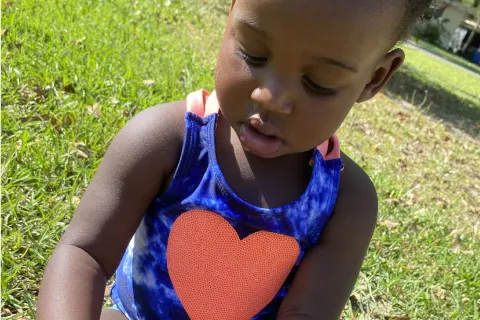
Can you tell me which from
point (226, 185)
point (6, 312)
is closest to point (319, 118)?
point (226, 185)

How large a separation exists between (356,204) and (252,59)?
65cm

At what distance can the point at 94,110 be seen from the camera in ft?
10.5

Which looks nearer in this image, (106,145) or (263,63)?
(263,63)

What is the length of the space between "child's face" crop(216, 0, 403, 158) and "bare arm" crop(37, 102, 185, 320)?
0.23m

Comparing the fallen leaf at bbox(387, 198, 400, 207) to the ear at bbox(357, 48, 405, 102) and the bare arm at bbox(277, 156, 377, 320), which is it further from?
the ear at bbox(357, 48, 405, 102)

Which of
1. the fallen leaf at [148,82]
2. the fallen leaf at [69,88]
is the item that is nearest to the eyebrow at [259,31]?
the fallen leaf at [69,88]

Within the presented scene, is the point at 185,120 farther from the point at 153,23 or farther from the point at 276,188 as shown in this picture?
the point at 153,23

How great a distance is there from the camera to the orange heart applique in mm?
1786

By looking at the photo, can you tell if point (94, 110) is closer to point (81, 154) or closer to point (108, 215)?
point (81, 154)

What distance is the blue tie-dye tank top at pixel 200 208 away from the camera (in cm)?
174

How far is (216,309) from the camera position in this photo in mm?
1870

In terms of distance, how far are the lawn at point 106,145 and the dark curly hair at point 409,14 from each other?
3.46ft

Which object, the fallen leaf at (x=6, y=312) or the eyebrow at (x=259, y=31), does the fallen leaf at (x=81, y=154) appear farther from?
the eyebrow at (x=259, y=31)

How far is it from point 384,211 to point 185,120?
2.18 m
